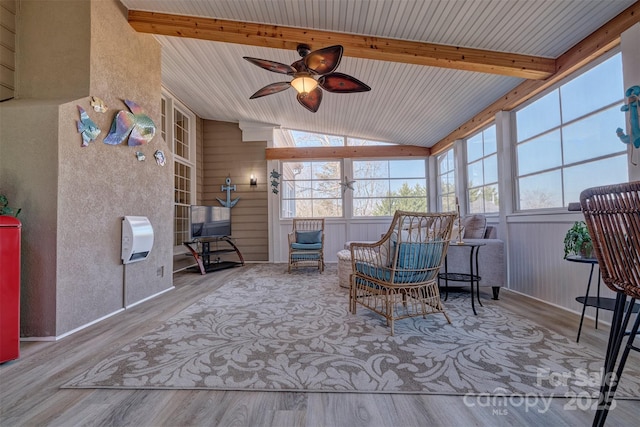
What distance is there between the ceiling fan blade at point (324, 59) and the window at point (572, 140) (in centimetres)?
236

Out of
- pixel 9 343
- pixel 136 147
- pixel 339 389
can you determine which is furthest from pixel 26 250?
pixel 339 389

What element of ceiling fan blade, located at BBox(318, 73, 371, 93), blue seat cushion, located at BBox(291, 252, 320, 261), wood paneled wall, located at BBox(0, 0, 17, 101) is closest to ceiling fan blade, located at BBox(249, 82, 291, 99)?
ceiling fan blade, located at BBox(318, 73, 371, 93)

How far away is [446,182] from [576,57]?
10.4 feet

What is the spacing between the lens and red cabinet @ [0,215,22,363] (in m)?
1.78

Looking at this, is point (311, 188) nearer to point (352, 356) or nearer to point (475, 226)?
point (475, 226)

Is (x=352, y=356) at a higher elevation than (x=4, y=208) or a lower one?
lower

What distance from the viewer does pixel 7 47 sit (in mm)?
2410

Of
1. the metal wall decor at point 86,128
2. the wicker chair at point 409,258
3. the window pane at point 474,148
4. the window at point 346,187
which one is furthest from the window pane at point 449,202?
the metal wall decor at point 86,128

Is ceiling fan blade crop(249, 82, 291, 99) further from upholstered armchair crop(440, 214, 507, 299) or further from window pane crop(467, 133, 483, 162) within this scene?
window pane crop(467, 133, 483, 162)

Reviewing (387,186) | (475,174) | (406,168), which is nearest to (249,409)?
(475,174)

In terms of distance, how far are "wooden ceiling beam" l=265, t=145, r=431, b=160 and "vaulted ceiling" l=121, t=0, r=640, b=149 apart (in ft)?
5.09

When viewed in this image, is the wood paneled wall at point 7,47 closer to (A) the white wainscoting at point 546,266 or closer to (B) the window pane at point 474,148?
(A) the white wainscoting at point 546,266

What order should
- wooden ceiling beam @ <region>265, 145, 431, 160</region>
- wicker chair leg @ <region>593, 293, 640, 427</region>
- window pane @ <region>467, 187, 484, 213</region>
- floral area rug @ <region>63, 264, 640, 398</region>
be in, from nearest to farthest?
wicker chair leg @ <region>593, 293, 640, 427</region> → floral area rug @ <region>63, 264, 640, 398</region> → window pane @ <region>467, 187, 484, 213</region> → wooden ceiling beam @ <region>265, 145, 431, 160</region>

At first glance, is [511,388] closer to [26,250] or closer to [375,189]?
[26,250]
